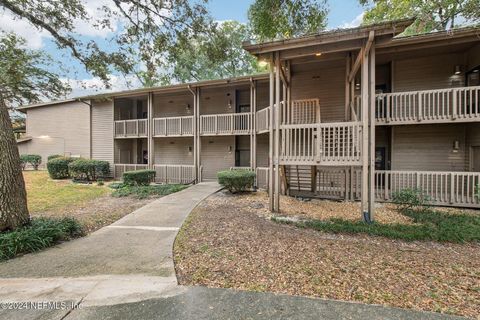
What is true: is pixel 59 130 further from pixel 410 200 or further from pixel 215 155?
pixel 410 200

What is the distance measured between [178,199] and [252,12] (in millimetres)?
7443

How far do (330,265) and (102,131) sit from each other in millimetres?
16937

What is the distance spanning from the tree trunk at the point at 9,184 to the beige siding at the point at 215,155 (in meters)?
9.92

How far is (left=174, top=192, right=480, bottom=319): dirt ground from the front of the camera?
298cm

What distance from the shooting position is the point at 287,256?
4133mm

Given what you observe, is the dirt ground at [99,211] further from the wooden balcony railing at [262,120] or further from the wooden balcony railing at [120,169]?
the wooden balcony railing at [262,120]

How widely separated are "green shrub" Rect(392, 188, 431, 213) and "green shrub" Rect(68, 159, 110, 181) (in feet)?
52.2

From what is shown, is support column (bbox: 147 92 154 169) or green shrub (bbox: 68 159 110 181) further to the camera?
support column (bbox: 147 92 154 169)

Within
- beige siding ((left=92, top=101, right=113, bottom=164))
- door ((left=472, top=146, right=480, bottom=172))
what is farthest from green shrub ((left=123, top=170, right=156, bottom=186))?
door ((left=472, top=146, right=480, bottom=172))

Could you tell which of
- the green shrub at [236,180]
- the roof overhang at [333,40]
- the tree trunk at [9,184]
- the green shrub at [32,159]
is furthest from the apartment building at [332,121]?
the tree trunk at [9,184]

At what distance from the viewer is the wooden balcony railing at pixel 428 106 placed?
303 inches

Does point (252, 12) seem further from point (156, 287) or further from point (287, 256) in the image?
point (156, 287)

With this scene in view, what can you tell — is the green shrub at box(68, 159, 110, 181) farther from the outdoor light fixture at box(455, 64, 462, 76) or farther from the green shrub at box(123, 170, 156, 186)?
the outdoor light fixture at box(455, 64, 462, 76)

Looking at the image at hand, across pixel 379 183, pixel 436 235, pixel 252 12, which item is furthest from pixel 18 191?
pixel 379 183
